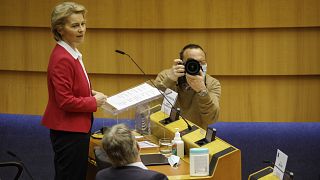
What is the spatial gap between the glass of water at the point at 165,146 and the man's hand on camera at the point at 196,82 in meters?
0.41

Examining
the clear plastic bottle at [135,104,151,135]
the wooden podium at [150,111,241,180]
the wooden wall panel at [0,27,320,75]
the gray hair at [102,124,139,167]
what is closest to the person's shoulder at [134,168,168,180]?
the gray hair at [102,124,139,167]

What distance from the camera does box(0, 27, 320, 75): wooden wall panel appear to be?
5.94 meters

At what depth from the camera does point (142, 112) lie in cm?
462

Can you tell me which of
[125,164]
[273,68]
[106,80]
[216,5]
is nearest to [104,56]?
[106,80]

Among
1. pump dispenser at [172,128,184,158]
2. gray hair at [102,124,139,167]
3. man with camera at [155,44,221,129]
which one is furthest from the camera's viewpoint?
man with camera at [155,44,221,129]

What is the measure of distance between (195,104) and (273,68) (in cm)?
149

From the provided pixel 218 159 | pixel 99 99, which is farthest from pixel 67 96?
pixel 218 159

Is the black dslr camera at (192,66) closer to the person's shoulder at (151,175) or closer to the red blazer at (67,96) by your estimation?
the red blazer at (67,96)

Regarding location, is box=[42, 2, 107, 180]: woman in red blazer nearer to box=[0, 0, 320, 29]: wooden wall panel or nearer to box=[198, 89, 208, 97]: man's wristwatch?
box=[198, 89, 208, 97]: man's wristwatch

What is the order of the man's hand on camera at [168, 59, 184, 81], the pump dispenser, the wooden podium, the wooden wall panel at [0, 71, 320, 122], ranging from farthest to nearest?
the wooden wall panel at [0, 71, 320, 122] → the man's hand on camera at [168, 59, 184, 81] → the pump dispenser → the wooden podium

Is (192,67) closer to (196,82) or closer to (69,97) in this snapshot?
(196,82)

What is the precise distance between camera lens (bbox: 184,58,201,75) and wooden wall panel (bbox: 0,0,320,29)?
1.55m

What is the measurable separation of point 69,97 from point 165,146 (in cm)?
75

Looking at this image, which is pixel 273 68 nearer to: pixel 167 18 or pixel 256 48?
pixel 256 48
